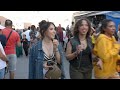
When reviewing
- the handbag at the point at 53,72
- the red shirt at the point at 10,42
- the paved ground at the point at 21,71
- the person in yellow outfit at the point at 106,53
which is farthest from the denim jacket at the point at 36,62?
the paved ground at the point at 21,71

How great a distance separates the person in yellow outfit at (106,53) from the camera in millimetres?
4219

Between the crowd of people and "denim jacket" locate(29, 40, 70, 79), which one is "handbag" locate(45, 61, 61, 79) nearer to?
the crowd of people

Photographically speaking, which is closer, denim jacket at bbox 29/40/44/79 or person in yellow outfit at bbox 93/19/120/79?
denim jacket at bbox 29/40/44/79

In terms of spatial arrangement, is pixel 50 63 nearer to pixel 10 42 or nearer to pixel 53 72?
pixel 53 72

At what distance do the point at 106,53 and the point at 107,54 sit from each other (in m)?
0.02

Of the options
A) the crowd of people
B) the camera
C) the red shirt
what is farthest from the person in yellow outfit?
the red shirt

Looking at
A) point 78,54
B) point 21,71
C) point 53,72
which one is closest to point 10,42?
point 78,54

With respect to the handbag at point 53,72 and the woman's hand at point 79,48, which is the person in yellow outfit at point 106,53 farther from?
the handbag at point 53,72

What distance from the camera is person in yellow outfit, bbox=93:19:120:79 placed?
13.8 feet
